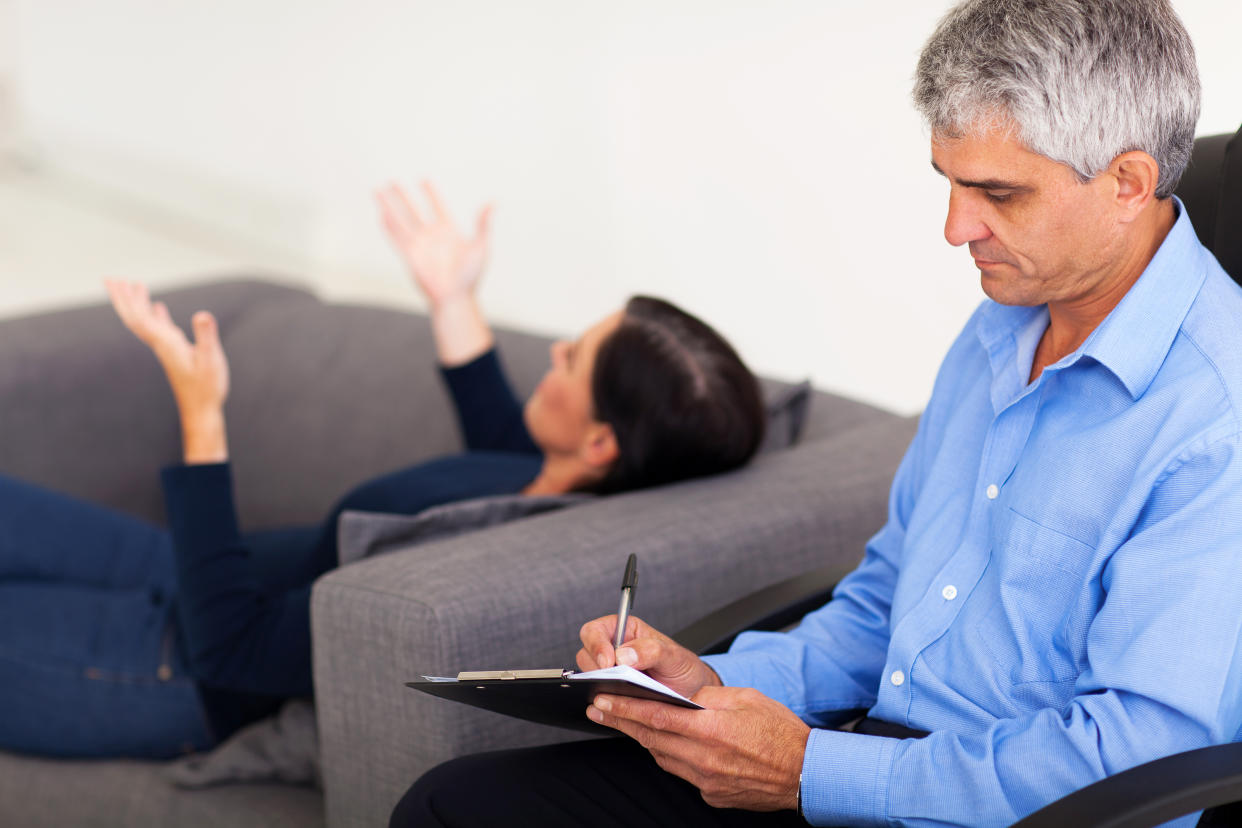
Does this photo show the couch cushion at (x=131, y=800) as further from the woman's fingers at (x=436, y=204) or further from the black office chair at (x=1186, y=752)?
→ the woman's fingers at (x=436, y=204)

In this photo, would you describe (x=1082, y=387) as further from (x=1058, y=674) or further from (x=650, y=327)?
(x=650, y=327)

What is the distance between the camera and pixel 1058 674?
3.58 ft

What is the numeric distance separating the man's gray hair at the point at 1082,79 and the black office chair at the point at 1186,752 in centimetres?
31

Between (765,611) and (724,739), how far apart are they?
35 cm

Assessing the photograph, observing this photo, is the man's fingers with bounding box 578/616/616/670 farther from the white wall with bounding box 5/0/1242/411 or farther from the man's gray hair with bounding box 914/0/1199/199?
the white wall with bounding box 5/0/1242/411

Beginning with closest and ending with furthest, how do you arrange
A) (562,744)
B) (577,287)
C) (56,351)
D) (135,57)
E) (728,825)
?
(728,825) < (562,744) < (56,351) < (577,287) < (135,57)

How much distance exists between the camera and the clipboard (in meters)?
1.03

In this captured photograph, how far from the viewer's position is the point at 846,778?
109cm

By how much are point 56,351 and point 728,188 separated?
90.6 inches

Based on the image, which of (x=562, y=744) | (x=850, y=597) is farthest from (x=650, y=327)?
(x=562, y=744)

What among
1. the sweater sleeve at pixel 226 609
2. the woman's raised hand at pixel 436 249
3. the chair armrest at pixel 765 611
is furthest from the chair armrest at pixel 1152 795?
the woman's raised hand at pixel 436 249

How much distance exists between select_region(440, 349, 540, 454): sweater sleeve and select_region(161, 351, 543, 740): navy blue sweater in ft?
0.91

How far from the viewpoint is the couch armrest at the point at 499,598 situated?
4.62ft

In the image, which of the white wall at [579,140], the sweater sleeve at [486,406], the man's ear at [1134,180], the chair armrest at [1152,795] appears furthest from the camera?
the white wall at [579,140]
